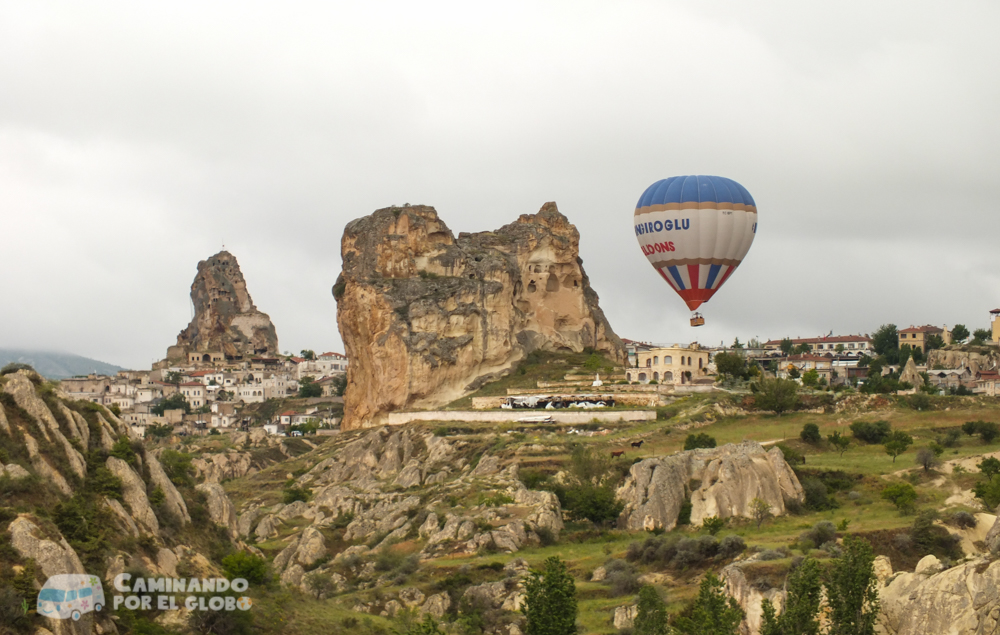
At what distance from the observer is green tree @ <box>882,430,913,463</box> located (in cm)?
6325

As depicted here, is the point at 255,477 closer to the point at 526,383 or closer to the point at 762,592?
the point at 526,383

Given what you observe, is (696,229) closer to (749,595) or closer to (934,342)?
(749,595)

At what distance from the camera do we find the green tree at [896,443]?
63250 millimetres

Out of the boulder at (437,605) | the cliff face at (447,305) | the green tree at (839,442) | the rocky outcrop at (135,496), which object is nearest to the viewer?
the rocky outcrop at (135,496)

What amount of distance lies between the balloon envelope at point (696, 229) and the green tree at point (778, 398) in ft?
21.6

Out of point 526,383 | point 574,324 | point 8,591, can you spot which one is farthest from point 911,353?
point 8,591

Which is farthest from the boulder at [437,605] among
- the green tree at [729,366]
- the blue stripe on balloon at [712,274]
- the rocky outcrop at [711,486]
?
the green tree at [729,366]

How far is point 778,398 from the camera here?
76.4 metres

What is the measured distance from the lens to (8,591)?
31203 mm

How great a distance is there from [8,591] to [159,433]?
299 ft

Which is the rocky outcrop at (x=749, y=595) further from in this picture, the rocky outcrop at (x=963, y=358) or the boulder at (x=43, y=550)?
the rocky outcrop at (x=963, y=358)

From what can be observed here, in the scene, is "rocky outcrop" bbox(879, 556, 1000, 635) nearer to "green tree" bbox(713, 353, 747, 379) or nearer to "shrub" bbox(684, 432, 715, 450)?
"shrub" bbox(684, 432, 715, 450)

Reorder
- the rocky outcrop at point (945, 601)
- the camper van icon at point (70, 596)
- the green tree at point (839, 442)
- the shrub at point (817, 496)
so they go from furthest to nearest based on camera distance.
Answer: the green tree at point (839, 442) → the shrub at point (817, 496) → the rocky outcrop at point (945, 601) → the camper van icon at point (70, 596)

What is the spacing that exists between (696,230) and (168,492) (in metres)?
38.9
